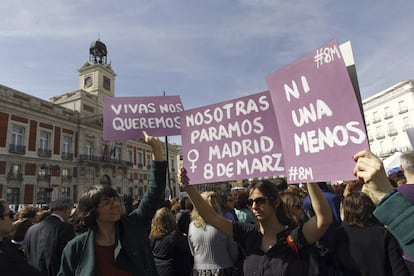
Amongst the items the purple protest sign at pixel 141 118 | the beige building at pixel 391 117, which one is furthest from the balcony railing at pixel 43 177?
the beige building at pixel 391 117

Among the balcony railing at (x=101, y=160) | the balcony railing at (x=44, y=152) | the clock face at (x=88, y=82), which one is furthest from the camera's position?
the clock face at (x=88, y=82)

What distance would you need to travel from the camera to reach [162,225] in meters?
3.38

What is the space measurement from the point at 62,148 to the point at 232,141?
29.4m

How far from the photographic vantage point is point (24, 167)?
23125 mm

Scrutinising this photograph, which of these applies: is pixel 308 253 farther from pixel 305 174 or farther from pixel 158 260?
pixel 158 260

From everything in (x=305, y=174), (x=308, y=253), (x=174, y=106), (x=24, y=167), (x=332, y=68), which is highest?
(x=24, y=167)

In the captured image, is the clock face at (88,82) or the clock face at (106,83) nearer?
the clock face at (88,82)

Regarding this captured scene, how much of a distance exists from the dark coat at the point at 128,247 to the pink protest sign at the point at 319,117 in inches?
45.3

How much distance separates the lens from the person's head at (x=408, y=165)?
5.92 ft

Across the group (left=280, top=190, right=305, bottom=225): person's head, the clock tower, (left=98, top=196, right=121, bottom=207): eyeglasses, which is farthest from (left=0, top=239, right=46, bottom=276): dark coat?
the clock tower

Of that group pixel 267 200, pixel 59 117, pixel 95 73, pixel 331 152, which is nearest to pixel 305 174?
pixel 331 152

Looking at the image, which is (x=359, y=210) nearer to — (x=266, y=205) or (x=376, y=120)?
(x=266, y=205)

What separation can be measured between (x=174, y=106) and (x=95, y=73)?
3671cm

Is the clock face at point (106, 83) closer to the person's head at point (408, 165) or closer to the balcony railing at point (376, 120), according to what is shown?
the balcony railing at point (376, 120)
